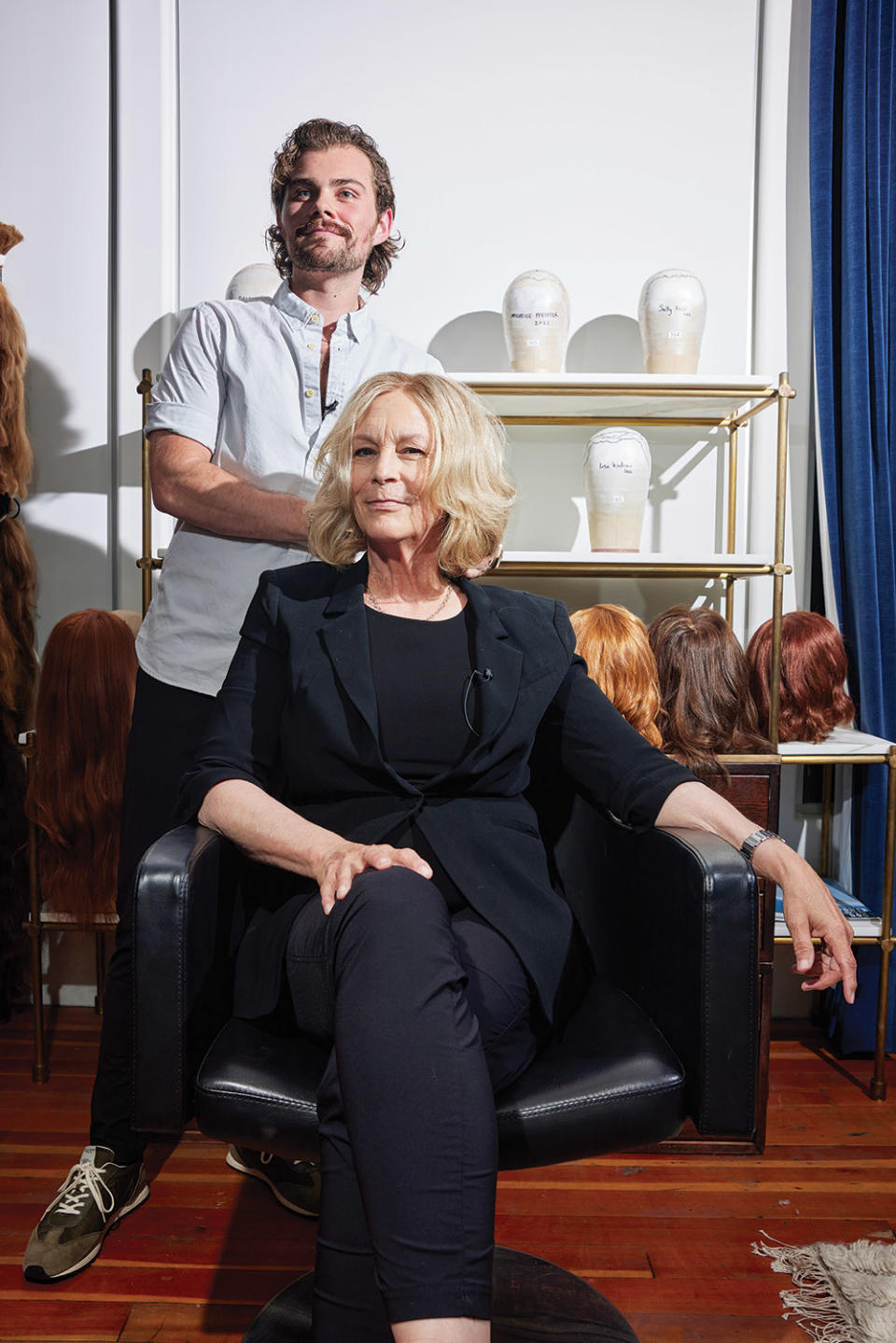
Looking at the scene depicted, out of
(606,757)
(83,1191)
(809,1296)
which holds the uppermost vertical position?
(606,757)

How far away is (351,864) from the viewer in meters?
1.24

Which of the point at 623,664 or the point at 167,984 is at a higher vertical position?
the point at 623,664

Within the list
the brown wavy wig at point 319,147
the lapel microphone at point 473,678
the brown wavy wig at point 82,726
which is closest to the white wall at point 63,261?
the brown wavy wig at point 82,726

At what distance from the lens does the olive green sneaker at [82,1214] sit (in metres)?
1.68

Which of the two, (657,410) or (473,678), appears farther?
(657,410)

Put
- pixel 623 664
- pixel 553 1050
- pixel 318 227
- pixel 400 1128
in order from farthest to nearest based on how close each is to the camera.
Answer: pixel 623 664, pixel 318 227, pixel 553 1050, pixel 400 1128

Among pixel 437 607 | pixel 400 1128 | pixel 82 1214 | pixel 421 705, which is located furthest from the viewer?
pixel 82 1214

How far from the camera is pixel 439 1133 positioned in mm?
1042

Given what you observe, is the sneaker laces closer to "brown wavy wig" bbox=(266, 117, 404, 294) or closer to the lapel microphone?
the lapel microphone

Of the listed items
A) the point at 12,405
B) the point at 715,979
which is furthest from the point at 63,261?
the point at 715,979

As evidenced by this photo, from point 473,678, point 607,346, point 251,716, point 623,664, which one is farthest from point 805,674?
point 251,716

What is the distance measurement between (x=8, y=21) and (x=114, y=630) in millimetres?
1642

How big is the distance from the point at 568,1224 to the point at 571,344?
2035 mm

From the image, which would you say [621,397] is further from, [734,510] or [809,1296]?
[809,1296]
